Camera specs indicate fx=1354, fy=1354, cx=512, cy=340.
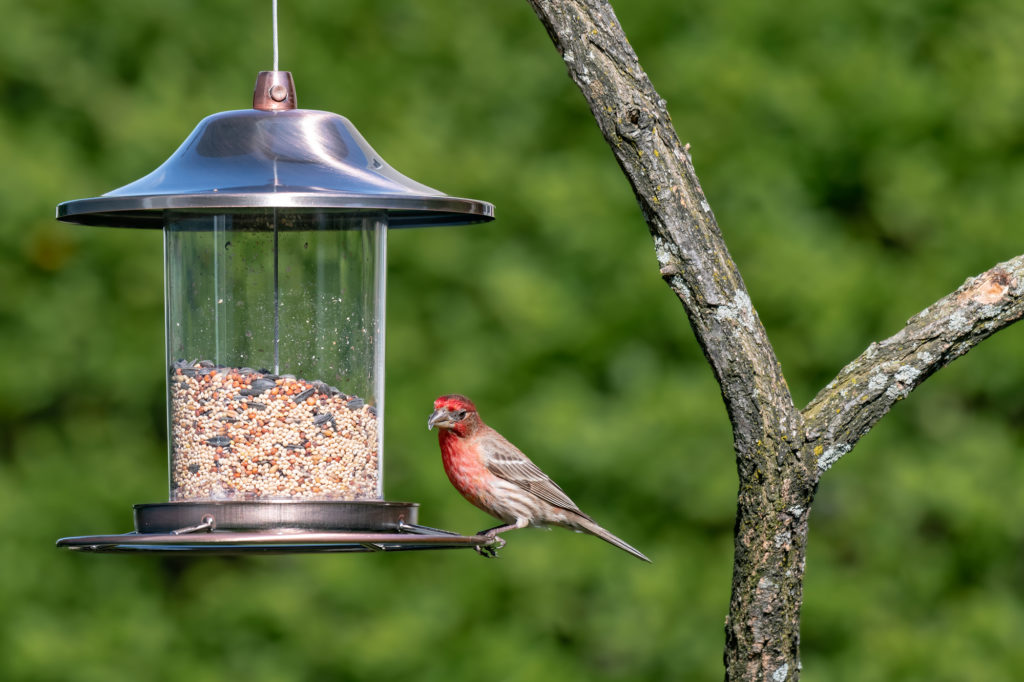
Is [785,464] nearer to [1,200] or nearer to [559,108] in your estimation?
[559,108]

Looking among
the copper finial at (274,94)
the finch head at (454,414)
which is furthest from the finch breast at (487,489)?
the copper finial at (274,94)

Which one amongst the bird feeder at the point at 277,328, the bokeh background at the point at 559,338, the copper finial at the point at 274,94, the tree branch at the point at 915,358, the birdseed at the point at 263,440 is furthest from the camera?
the bokeh background at the point at 559,338

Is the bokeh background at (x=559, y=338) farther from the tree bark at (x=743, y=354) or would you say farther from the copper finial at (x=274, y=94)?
the tree bark at (x=743, y=354)

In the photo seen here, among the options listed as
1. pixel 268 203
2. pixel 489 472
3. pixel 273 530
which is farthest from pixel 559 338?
pixel 268 203

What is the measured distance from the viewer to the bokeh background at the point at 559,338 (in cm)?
674

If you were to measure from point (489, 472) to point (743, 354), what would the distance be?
7.66ft

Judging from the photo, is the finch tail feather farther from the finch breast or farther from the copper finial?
the copper finial

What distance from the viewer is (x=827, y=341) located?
22.2ft

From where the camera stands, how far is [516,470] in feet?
18.6

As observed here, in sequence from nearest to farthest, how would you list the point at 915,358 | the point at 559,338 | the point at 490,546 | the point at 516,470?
the point at 915,358, the point at 490,546, the point at 516,470, the point at 559,338

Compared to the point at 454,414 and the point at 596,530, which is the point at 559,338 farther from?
the point at 454,414

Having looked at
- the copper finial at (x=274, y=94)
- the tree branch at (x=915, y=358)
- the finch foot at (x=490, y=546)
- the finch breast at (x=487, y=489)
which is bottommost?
the finch foot at (x=490, y=546)

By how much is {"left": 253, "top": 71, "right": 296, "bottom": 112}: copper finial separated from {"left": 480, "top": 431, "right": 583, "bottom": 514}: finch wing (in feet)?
6.53

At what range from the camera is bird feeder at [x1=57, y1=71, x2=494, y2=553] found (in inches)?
154
